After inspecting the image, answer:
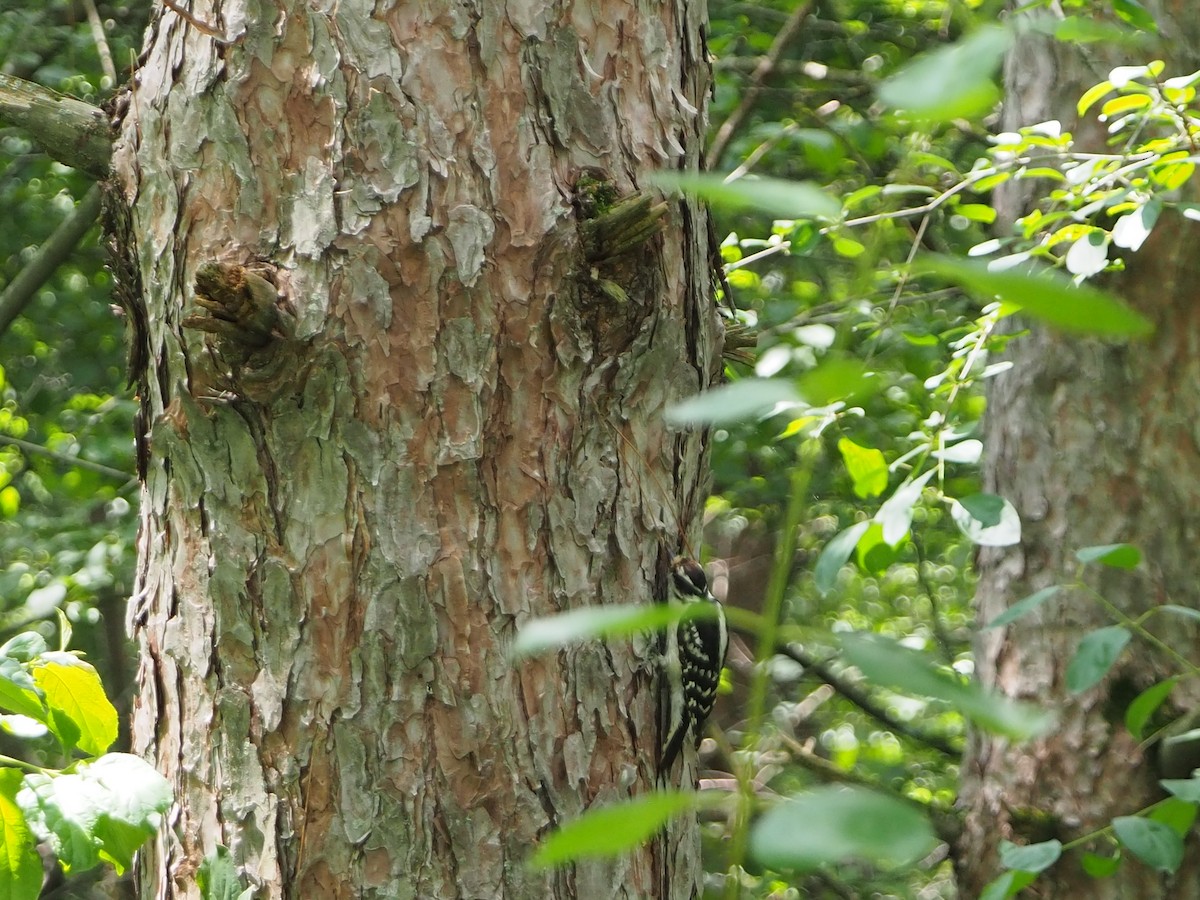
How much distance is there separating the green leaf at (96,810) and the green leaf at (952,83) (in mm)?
1427

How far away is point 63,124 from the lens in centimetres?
176

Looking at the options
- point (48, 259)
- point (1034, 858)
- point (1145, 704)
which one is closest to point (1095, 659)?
point (1145, 704)

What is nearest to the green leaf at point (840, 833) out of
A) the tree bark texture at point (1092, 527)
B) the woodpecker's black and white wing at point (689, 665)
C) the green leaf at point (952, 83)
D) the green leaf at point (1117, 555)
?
the green leaf at point (952, 83)

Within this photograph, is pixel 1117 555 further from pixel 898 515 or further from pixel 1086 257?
pixel 1086 257

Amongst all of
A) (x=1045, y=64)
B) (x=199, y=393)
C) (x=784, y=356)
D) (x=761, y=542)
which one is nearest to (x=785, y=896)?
(x=761, y=542)

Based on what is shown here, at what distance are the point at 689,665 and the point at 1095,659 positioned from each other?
0.75 metres

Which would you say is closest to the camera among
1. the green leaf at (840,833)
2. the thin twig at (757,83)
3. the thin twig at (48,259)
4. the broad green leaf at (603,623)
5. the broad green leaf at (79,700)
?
the green leaf at (840,833)

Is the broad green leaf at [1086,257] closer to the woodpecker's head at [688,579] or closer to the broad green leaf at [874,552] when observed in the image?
the broad green leaf at [874,552]

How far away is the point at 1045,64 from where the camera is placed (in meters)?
3.13

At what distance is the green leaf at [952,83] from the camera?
424mm

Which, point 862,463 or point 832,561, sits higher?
point 862,463

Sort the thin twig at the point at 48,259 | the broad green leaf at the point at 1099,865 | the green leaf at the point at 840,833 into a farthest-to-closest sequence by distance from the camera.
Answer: the thin twig at the point at 48,259
the broad green leaf at the point at 1099,865
the green leaf at the point at 840,833

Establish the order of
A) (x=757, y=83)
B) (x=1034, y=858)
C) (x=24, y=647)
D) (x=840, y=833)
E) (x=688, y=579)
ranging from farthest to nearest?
(x=757, y=83) < (x=688, y=579) < (x=1034, y=858) < (x=24, y=647) < (x=840, y=833)

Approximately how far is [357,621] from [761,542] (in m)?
5.85
